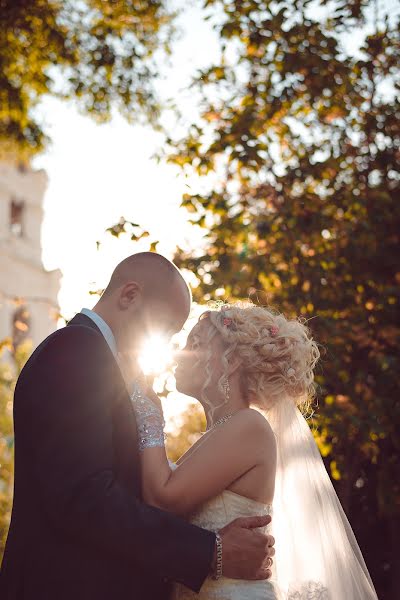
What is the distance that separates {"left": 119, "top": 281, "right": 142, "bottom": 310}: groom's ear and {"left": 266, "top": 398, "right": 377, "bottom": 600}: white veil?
1.10m

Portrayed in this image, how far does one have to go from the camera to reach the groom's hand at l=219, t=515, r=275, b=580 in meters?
3.13

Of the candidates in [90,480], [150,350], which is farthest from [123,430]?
[150,350]

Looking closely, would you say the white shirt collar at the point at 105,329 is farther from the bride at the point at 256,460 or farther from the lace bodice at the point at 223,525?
the lace bodice at the point at 223,525

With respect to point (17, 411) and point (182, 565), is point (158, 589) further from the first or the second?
point (17, 411)

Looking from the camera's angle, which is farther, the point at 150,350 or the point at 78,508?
the point at 150,350

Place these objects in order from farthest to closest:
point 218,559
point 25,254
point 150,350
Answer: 1. point 25,254
2. point 150,350
3. point 218,559

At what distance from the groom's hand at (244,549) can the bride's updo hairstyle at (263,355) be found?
30.1 inches

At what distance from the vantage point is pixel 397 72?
700cm

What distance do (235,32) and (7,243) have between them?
2950 cm

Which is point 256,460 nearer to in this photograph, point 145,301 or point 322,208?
point 145,301

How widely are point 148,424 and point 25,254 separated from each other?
33.2 metres

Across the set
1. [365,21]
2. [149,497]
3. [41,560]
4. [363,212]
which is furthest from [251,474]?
[365,21]

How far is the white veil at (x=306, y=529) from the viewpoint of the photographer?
3.77 metres

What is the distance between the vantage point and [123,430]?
318cm
